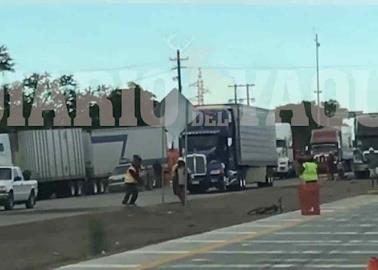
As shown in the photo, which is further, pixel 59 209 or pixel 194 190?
pixel 194 190

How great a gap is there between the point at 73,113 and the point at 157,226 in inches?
2752

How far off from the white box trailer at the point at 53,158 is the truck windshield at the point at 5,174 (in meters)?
12.8

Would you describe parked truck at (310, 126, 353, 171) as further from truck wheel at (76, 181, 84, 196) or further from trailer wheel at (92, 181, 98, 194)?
truck wheel at (76, 181, 84, 196)

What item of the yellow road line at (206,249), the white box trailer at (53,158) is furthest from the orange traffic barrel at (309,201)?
the white box trailer at (53,158)

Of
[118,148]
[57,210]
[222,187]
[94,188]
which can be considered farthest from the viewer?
[118,148]

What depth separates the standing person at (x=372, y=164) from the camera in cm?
5153

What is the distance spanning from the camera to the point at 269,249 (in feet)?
62.7

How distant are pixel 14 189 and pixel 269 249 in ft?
77.2

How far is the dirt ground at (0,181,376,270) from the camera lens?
747 inches

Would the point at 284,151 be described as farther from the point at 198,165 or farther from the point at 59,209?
the point at 59,209

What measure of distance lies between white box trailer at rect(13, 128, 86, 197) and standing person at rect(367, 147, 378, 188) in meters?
16.7

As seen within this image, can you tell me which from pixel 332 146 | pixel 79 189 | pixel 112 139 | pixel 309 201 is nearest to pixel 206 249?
pixel 309 201

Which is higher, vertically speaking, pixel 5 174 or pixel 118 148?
pixel 5 174

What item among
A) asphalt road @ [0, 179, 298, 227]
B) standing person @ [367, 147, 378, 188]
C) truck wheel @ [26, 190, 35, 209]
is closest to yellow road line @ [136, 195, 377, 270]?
asphalt road @ [0, 179, 298, 227]
